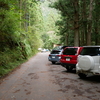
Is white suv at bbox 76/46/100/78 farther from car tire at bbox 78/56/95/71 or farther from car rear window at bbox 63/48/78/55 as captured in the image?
car rear window at bbox 63/48/78/55

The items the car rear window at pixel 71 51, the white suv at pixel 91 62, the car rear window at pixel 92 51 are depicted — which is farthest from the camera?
the car rear window at pixel 71 51

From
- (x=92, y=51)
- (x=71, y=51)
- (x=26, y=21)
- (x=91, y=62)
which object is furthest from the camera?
(x=26, y=21)

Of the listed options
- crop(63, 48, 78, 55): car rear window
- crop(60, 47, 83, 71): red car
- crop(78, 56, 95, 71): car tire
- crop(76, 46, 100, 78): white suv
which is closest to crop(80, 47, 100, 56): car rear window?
crop(76, 46, 100, 78): white suv

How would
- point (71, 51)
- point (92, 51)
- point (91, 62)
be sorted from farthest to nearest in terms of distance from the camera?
point (71, 51) → point (92, 51) → point (91, 62)

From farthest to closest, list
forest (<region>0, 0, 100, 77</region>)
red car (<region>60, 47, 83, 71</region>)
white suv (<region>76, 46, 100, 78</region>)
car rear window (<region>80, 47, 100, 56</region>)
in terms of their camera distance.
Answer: red car (<region>60, 47, 83, 71</region>) < forest (<region>0, 0, 100, 77</region>) < car rear window (<region>80, 47, 100, 56</region>) < white suv (<region>76, 46, 100, 78</region>)

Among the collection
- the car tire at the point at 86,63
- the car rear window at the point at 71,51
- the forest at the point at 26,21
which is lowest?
the car tire at the point at 86,63

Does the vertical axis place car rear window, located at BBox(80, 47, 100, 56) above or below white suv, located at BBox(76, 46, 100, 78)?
above

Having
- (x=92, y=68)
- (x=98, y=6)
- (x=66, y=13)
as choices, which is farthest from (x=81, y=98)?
(x=98, y=6)

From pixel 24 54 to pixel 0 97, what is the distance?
567 inches

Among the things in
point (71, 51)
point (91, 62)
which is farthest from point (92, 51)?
point (71, 51)

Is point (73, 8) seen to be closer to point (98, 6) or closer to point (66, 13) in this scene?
point (66, 13)

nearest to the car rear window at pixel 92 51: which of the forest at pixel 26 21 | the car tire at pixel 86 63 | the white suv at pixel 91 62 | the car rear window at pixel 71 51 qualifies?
the white suv at pixel 91 62

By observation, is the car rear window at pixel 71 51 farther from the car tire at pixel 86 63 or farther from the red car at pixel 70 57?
Answer: the car tire at pixel 86 63

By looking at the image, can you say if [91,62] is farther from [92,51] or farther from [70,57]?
[70,57]
